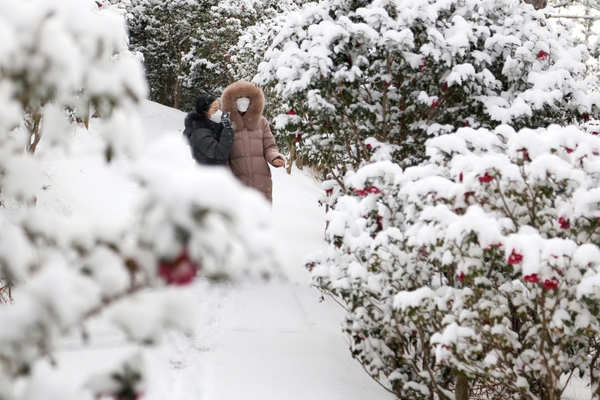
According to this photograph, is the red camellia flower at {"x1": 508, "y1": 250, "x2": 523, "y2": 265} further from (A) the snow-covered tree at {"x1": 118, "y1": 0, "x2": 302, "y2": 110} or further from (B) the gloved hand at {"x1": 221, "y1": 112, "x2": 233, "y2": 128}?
(A) the snow-covered tree at {"x1": 118, "y1": 0, "x2": 302, "y2": 110}

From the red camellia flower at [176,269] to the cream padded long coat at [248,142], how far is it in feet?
12.3

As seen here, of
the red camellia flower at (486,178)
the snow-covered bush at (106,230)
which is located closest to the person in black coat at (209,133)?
the red camellia flower at (486,178)

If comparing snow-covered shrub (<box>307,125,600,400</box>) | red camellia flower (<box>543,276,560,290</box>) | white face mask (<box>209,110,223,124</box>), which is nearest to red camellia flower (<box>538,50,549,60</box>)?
snow-covered shrub (<box>307,125,600,400</box>)

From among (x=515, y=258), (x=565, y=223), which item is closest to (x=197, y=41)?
(x=565, y=223)

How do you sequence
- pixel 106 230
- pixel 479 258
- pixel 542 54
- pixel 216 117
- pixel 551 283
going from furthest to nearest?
pixel 216 117, pixel 542 54, pixel 479 258, pixel 551 283, pixel 106 230

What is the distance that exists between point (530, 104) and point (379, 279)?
178 centimetres

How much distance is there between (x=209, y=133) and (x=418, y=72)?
1.72 metres

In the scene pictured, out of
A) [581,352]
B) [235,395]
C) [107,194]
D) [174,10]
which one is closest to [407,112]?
[581,352]

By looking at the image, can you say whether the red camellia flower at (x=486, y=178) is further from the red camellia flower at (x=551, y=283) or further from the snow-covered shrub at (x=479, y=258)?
the red camellia flower at (x=551, y=283)

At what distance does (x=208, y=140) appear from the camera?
4.23 meters

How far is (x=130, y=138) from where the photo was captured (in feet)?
3.03

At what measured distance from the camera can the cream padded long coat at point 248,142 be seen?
4.51 meters

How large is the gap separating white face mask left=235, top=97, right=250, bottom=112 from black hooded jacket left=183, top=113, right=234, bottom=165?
25cm

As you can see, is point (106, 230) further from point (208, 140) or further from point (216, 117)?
point (216, 117)
